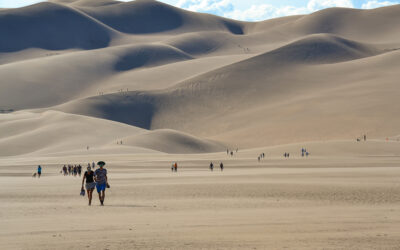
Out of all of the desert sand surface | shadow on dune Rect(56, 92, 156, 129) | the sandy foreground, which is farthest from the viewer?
shadow on dune Rect(56, 92, 156, 129)

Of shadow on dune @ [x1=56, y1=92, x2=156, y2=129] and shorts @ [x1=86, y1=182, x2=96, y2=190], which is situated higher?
shadow on dune @ [x1=56, y1=92, x2=156, y2=129]

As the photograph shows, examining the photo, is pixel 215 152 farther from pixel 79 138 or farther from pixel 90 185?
pixel 90 185

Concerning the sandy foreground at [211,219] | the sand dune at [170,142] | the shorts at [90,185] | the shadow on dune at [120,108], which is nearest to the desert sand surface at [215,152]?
the sandy foreground at [211,219]

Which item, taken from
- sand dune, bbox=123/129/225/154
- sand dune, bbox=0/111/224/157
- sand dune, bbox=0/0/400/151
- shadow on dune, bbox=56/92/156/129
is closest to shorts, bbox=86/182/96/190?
sand dune, bbox=0/111/224/157

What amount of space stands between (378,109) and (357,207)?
111 m

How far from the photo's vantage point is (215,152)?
328 feet

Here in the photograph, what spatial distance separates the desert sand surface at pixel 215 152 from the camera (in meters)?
13.1

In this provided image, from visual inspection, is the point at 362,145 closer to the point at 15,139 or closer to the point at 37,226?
the point at 15,139

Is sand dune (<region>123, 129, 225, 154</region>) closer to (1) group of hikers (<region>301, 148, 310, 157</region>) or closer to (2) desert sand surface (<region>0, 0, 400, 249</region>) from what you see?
(2) desert sand surface (<region>0, 0, 400, 249</region>)

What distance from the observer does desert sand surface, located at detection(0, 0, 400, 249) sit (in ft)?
43.0

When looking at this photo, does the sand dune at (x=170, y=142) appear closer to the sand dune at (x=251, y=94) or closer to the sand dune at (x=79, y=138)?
the sand dune at (x=79, y=138)

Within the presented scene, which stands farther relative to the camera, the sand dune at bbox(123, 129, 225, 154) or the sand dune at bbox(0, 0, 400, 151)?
the sand dune at bbox(0, 0, 400, 151)

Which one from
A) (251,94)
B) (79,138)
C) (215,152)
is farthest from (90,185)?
(251,94)

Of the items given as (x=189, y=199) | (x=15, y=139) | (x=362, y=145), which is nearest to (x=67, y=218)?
(x=189, y=199)
